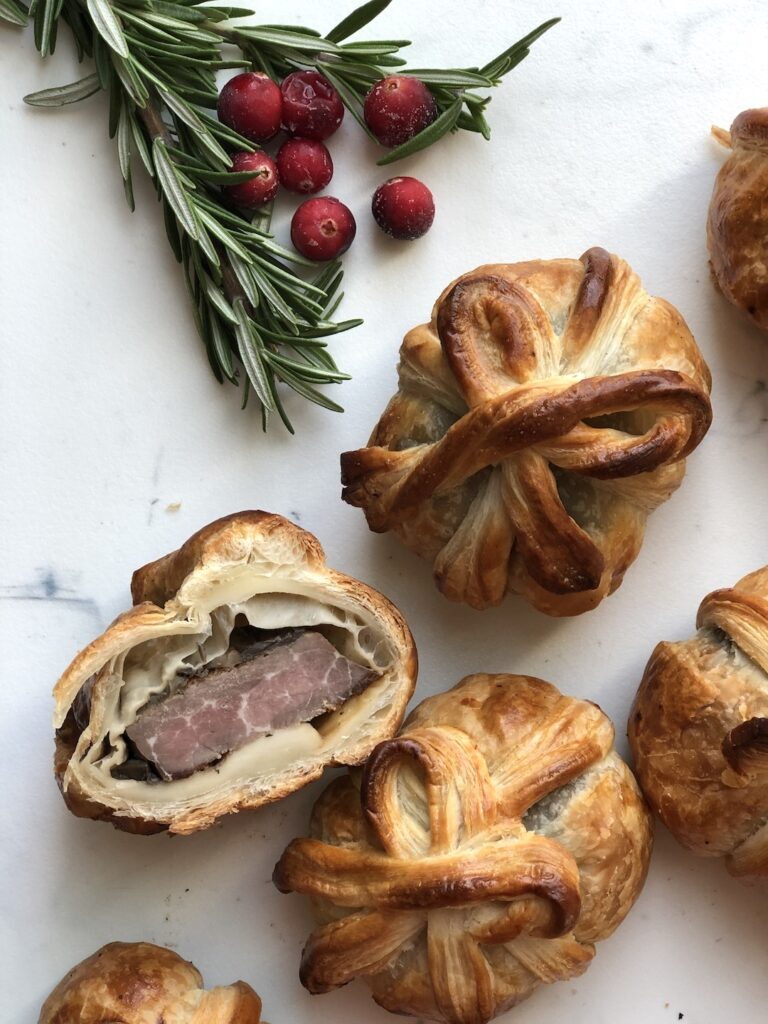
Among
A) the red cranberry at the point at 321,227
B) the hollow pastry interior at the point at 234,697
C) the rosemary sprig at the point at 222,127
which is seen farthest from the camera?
the red cranberry at the point at 321,227

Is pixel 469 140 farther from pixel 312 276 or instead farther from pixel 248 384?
pixel 248 384

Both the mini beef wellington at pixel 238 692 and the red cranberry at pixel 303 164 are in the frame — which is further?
the red cranberry at pixel 303 164

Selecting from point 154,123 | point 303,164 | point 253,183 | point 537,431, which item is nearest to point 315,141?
point 303,164

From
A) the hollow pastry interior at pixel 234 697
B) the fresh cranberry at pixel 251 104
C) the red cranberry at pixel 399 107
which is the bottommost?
the hollow pastry interior at pixel 234 697

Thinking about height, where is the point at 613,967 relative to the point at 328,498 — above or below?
below

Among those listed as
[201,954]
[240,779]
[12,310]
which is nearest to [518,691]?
[240,779]

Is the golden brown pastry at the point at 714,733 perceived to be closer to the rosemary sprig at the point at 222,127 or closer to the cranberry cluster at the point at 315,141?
the rosemary sprig at the point at 222,127

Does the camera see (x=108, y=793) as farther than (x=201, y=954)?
No

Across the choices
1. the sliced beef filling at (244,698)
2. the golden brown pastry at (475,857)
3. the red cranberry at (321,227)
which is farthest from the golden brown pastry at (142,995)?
the red cranberry at (321,227)
